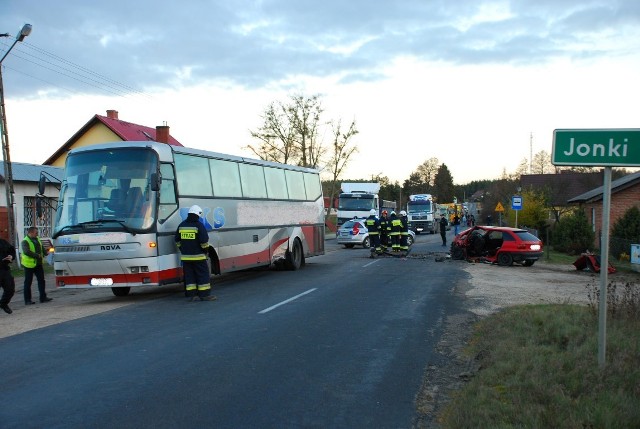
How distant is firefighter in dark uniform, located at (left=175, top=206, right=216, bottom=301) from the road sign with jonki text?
322 inches

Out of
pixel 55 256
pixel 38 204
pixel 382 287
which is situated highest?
pixel 38 204

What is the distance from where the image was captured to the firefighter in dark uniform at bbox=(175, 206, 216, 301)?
1323 cm

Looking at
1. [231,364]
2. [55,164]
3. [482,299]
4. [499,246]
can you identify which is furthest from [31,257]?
[55,164]

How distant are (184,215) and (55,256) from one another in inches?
111

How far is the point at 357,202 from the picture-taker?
43219 mm

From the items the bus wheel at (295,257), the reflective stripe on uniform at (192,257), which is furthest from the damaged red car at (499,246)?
the reflective stripe on uniform at (192,257)

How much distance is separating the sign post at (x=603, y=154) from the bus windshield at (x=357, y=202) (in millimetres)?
36091

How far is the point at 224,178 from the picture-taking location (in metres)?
16.7

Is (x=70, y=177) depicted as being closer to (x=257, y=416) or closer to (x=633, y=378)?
(x=257, y=416)

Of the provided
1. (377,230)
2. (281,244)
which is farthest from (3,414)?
(377,230)

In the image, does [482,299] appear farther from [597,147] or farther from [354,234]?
[354,234]

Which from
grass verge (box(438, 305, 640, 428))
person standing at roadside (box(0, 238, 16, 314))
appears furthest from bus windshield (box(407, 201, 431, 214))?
grass verge (box(438, 305, 640, 428))

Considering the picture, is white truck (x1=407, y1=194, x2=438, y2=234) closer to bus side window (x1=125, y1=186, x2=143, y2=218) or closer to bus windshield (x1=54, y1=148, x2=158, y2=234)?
bus windshield (x1=54, y1=148, x2=158, y2=234)

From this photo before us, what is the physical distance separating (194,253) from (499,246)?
14639 mm
